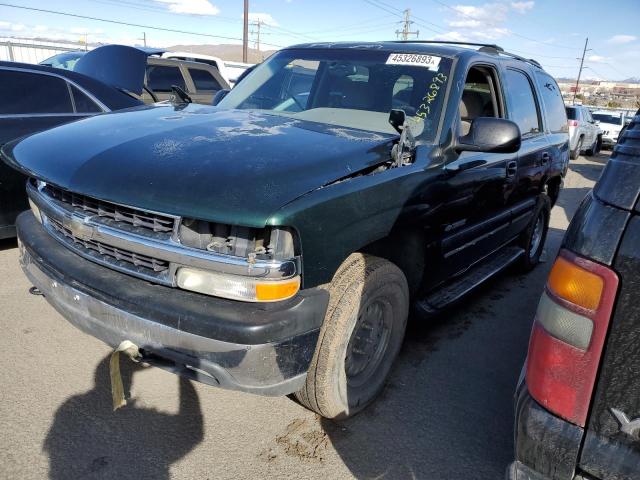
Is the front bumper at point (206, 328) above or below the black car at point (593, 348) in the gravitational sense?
below

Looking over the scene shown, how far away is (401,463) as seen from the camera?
2387mm

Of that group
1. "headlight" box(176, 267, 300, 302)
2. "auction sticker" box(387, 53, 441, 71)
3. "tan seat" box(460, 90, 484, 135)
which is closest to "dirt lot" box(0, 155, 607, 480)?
"headlight" box(176, 267, 300, 302)

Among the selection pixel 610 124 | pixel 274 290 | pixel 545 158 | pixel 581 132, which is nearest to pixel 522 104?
pixel 545 158

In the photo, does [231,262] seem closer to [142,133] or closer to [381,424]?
[142,133]

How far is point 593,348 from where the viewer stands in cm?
140

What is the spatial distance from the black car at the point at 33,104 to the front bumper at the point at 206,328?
261 cm

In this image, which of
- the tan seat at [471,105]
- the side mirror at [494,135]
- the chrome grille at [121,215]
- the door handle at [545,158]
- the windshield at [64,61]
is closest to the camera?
the chrome grille at [121,215]

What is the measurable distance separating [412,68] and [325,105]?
61cm

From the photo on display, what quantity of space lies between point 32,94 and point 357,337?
4.07 meters

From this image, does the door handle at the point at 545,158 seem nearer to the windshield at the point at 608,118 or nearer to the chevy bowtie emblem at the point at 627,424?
the chevy bowtie emblem at the point at 627,424

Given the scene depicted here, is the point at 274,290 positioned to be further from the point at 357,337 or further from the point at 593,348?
the point at 593,348

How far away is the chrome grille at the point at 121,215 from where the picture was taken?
2082mm

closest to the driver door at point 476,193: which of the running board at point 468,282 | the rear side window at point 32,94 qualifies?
the running board at point 468,282

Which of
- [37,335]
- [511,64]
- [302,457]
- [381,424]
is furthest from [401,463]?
[511,64]
